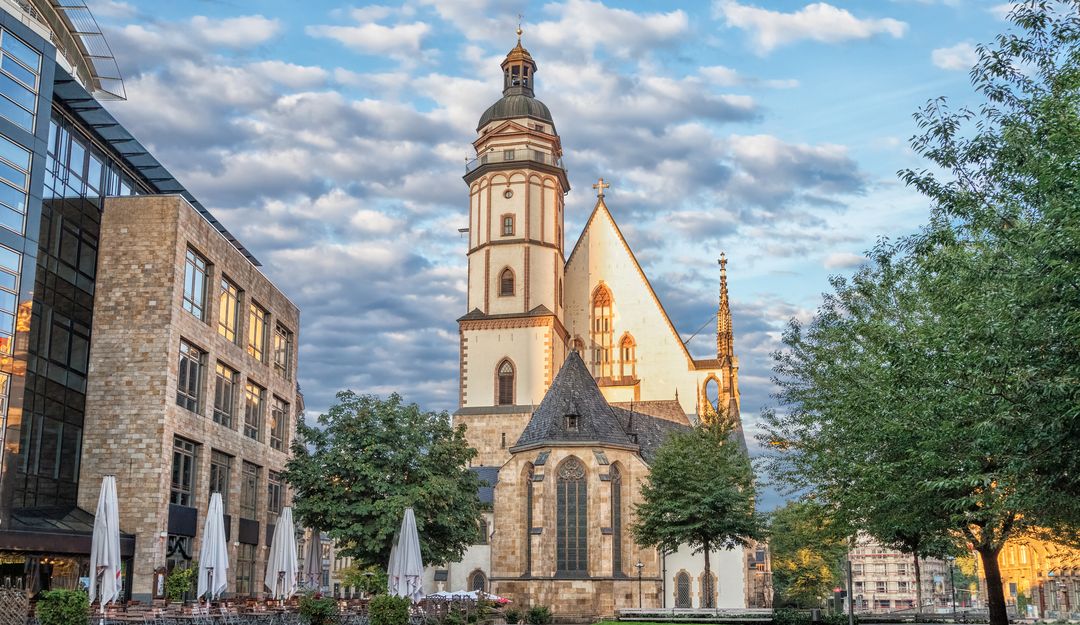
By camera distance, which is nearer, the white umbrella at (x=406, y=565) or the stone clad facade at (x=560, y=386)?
the white umbrella at (x=406, y=565)

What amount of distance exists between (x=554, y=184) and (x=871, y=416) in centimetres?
4885

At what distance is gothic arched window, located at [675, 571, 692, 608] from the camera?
55.2 meters

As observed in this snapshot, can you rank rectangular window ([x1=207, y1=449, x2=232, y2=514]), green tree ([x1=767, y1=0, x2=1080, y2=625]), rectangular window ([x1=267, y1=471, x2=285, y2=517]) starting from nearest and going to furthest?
1. green tree ([x1=767, y1=0, x2=1080, y2=625])
2. rectangular window ([x1=207, y1=449, x2=232, y2=514])
3. rectangular window ([x1=267, y1=471, x2=285, y2=517])

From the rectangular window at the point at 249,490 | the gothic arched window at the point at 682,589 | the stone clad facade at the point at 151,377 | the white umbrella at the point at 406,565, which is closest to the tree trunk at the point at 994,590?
the white umbrella at the point at 406,565

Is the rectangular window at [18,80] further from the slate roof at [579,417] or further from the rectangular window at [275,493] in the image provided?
the slate roof at [579,417]

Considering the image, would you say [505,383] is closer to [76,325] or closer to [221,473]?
[221,473]

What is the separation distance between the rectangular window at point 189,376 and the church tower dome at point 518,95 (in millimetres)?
38972

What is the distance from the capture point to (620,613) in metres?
45.9

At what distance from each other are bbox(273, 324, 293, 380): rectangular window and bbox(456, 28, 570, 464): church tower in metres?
18.9

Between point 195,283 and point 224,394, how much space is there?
16.1 ft

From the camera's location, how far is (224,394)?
3922 centimetres

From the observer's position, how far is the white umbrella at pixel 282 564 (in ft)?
101

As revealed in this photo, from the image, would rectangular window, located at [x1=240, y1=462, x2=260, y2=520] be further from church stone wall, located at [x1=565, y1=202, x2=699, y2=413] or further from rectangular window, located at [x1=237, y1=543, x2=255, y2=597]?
church stone wall, located at [x1=565, y1=202, x2=699, y2=413]

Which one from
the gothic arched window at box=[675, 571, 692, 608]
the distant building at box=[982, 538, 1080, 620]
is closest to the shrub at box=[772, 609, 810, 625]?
the gothic arched window at box=[675, 571, 692, 608]
